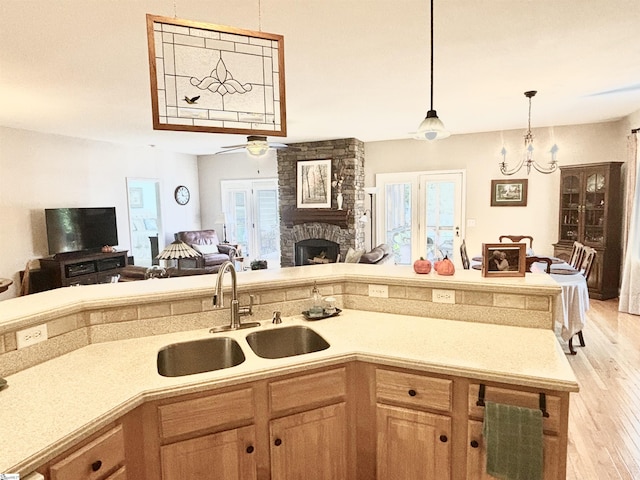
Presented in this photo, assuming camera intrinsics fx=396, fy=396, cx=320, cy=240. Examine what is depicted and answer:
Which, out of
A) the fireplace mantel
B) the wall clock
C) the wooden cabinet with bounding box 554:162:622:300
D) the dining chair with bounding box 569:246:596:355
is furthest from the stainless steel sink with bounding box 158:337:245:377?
the wall clock

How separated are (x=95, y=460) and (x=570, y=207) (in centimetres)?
673

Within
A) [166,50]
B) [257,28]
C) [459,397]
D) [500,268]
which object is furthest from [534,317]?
[257,28]

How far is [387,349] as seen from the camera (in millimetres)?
1806

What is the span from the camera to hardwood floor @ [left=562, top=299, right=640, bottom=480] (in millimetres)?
2277

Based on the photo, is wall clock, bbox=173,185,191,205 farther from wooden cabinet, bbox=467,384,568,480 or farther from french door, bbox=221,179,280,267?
wooden cabinet, bbox=467,384,568,480

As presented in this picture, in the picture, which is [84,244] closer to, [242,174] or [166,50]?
[242,174]

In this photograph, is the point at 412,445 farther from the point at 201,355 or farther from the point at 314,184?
the point at 314,184

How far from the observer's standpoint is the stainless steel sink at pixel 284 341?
211cm

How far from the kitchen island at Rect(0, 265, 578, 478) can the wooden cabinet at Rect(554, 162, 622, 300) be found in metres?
4.62

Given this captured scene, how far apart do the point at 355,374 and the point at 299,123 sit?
451 cm

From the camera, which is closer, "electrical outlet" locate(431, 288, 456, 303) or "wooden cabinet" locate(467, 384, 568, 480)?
"wooden cabinet" locate(467, 384, 568, 480)

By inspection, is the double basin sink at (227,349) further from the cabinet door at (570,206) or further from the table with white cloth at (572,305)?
the cabinet door at (570,206)

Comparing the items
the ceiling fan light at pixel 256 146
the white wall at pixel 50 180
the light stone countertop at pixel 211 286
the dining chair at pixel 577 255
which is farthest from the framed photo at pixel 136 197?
the dining chair at pixel 577 255

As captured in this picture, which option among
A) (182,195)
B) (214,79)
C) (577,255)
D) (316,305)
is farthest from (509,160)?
(182,195)
